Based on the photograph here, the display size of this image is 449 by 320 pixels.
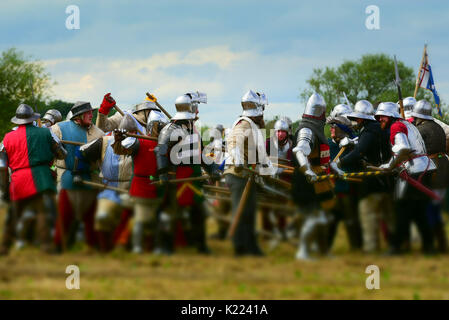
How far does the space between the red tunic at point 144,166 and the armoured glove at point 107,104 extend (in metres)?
0.74

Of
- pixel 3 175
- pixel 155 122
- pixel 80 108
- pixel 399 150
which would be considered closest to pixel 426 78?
pixel 399 150

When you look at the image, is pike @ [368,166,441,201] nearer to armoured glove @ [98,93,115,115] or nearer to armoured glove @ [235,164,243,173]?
armoured glove @ [235,164,243,173]

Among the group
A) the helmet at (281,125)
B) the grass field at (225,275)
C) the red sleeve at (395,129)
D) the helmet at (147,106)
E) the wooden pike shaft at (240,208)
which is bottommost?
the grass field at (225,275)

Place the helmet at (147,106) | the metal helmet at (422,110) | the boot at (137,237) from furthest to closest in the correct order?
the metal helmet at (422,110), the helmet at (147,106), the boot at (137,237)

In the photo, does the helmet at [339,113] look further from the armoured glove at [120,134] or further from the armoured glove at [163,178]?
the armoured glove at [120,134]

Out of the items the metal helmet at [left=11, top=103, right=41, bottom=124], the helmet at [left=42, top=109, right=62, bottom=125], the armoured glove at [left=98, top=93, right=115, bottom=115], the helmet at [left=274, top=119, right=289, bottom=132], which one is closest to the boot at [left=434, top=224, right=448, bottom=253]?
the helmet at [left=274, top=119, right=289, bottom=132]

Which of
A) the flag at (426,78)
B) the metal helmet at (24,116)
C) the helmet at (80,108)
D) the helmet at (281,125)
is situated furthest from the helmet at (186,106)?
the flag at (426,78)

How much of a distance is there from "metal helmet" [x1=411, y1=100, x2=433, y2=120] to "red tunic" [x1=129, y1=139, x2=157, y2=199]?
281 centimetres

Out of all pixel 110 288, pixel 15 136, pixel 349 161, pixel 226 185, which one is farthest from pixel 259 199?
pixel 15 136

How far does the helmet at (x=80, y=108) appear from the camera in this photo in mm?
5923

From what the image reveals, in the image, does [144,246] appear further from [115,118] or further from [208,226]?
[115,118]

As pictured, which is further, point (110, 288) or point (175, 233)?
point (110, 288)

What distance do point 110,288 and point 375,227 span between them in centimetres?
250

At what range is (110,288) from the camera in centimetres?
644
